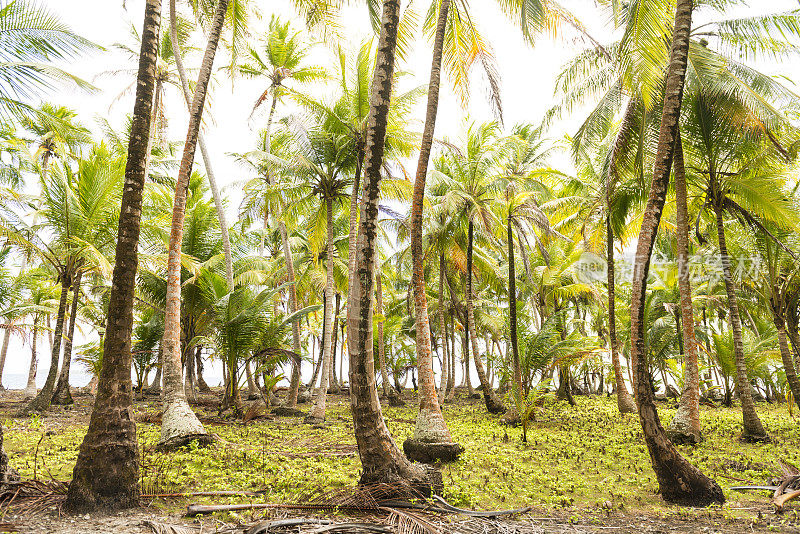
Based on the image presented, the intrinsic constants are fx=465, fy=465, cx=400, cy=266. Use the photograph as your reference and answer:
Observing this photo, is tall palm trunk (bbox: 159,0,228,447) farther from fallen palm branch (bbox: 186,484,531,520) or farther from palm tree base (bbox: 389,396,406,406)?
palm tree base (bbox: 389,396,406,406)

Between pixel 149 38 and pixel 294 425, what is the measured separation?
9.42 metres

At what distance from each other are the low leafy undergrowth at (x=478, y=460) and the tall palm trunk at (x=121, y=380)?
0.83 m

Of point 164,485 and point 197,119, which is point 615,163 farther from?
point 164,485

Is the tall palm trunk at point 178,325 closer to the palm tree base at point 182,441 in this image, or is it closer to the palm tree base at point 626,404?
the palm tree base at point 182,441

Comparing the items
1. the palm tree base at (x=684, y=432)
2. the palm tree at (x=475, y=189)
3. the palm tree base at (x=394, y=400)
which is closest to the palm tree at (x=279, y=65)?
the palm tree base at (x=394, y=400)

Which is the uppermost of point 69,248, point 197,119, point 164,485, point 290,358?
point 197,119

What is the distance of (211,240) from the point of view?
17609mm

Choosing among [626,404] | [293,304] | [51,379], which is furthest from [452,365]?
[51,379]

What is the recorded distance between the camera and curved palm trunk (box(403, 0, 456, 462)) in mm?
7816

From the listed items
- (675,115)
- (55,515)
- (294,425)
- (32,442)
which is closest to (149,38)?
(55,515)

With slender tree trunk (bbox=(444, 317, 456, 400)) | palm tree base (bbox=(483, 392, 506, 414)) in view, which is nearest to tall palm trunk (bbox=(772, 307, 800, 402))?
palm tree base (bbox=(483, 392, 506, 414))

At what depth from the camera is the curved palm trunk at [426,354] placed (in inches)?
308

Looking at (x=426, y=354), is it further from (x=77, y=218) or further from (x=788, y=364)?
(x=77, y=218)

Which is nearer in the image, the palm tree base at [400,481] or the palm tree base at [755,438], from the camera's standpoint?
the palm tree base at [400,481]
